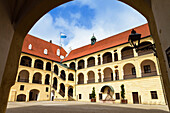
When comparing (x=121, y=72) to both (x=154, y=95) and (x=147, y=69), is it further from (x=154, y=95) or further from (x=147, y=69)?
(x=154, y=95)

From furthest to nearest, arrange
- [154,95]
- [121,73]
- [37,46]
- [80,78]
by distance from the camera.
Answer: [80,78]
[37,46]
[121,73]
[154,95]

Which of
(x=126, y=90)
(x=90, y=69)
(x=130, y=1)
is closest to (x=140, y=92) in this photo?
(x=126, y=90)

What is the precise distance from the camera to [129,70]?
881 inches

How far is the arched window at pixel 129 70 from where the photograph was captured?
2186cm

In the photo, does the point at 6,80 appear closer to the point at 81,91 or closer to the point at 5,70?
the point at 5,70

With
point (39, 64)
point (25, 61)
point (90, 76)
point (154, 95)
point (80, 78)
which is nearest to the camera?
point (154, 95)

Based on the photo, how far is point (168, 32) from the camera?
1838 millimetres

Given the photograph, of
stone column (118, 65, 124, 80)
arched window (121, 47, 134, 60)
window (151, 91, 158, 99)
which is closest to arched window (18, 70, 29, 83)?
stone column (118, 65, 124, 80)

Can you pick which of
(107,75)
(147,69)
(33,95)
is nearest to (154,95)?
(147,69)

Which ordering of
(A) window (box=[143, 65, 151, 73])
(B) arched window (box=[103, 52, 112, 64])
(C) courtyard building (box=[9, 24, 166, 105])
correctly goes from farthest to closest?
(B) arched window (box=[103, 52, 112, 64]) → (A) window (box=[143, 65, 151, 73]) → (C) courtyard building (box=[9, 24, 166, 105])

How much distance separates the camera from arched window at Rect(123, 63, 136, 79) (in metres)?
21.9

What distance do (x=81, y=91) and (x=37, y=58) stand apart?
11.8 meters

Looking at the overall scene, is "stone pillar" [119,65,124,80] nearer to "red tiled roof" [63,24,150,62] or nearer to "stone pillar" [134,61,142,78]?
"stone pillar" [134,61,142,78]

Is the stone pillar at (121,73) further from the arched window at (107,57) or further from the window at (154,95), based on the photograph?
the window at (154,95)
